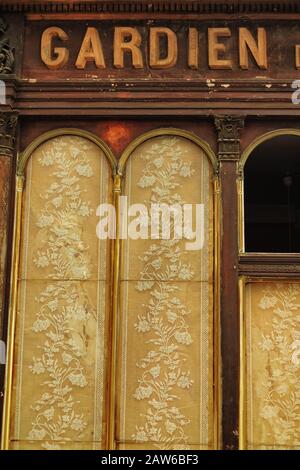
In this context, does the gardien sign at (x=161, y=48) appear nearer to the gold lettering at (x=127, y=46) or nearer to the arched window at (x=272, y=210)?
the gold lettering at (x=127, y=46)

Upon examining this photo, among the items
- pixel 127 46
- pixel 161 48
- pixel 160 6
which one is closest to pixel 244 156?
pixel 161 48

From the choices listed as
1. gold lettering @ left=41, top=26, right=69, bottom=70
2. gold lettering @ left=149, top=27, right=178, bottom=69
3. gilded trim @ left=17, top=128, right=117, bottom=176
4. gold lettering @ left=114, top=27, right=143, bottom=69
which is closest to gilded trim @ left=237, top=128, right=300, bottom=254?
gold lettering @ left=149, top=27, right=178, bottom=69

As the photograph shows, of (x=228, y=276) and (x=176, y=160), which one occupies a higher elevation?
(x=176, y=160)

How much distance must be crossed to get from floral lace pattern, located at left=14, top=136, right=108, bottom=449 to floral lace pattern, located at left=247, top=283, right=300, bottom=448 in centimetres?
177

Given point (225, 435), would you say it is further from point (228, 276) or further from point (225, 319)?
point (228, 276)

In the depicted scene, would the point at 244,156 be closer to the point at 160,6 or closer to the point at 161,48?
the point at 161,48

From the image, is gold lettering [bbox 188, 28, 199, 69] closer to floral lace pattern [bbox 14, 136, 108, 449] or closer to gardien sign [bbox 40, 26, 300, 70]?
gardien sign [bbox 40, 26, 300, 70]

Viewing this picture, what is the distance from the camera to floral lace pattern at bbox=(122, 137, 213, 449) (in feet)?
23.1

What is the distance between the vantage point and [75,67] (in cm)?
777

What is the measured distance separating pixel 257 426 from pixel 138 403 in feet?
4.03

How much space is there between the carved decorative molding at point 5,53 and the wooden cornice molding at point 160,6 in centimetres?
27

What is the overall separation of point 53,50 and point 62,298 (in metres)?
2.78

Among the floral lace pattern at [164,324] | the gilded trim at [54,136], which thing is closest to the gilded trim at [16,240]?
the gilded trim at [54,136]
